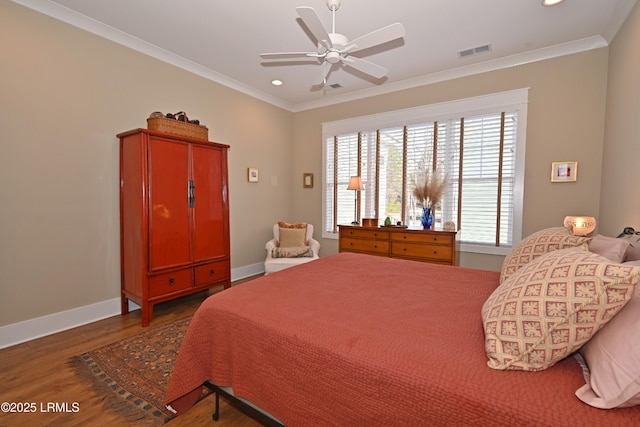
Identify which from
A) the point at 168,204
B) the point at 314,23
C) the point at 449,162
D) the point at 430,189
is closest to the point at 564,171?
the point at 449,162

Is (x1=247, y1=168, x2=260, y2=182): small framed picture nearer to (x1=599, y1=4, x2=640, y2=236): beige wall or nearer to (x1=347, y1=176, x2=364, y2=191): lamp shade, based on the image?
(x1=347, y1=176, x2=364, y2=191): lamp shade

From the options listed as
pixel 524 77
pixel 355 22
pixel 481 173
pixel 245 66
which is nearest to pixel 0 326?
pixel 245 66

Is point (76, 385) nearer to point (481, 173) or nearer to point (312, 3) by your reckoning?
point (312, 3)

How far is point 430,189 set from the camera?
368cm

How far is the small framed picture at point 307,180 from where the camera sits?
5.07m

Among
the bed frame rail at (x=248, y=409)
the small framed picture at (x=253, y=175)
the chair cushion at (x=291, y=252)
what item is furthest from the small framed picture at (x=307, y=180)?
the bed frame rail at (x=248, y=409)

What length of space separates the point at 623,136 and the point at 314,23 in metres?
2.75

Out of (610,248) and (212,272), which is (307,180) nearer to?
(212,272)

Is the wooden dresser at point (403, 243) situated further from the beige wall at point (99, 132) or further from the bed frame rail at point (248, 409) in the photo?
the bed frame rail at point (248, 409)

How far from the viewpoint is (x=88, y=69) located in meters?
2.82

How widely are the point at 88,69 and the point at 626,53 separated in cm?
485

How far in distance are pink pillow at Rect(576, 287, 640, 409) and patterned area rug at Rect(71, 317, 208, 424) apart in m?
1.94

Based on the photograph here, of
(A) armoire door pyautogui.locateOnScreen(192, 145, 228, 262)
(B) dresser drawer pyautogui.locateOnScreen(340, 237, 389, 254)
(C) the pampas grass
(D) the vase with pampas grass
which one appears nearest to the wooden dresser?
(B) dresser drawer pyautogui.locateOnScreen(340, 237, 389, 254)

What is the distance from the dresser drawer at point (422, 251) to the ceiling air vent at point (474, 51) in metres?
2.20
